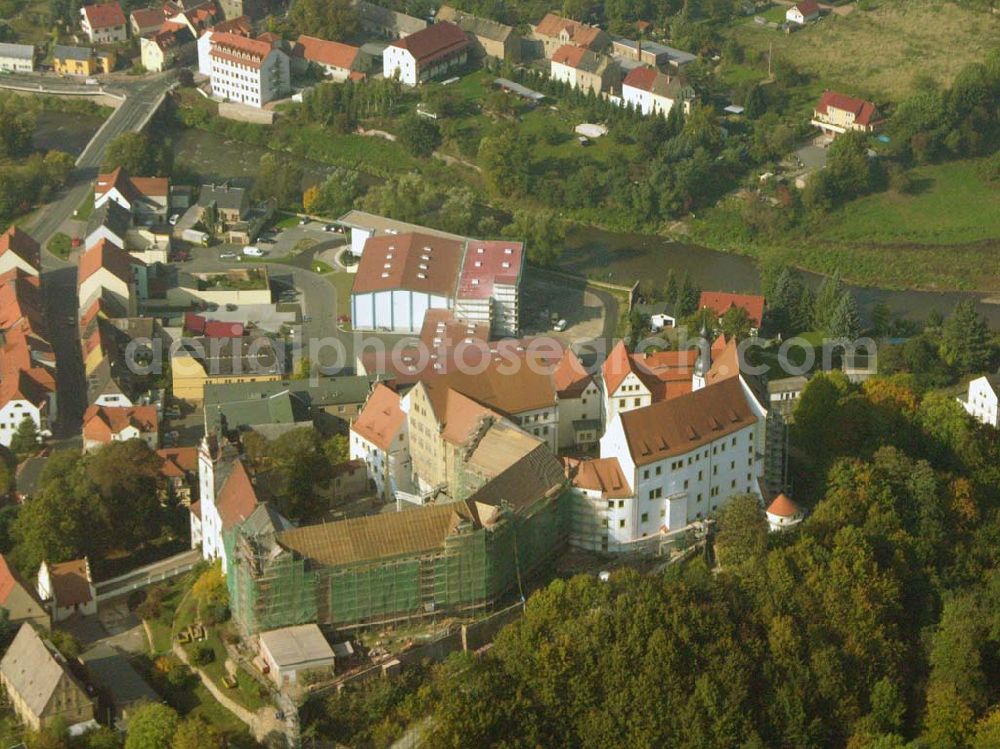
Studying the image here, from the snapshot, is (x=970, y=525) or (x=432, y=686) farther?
(x=970, y=525)

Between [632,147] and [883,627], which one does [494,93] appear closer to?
[632,147]

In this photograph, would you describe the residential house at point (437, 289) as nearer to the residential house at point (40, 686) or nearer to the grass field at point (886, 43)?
the residential house at point (40, 686)

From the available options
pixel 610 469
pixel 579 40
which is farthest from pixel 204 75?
pixel 610 469

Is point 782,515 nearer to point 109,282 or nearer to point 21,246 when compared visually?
point 109,282

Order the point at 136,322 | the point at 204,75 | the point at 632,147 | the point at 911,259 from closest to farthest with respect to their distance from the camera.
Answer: the point at 136,322 < the point at 911,259 < the point at 632,147 < the point at 204,75

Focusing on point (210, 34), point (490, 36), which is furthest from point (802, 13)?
point (210, 34)

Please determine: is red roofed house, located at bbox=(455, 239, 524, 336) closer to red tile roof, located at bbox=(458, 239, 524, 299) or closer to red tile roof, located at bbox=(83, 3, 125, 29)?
red tile roof, located at bbox=(458, 239, 524, 299)

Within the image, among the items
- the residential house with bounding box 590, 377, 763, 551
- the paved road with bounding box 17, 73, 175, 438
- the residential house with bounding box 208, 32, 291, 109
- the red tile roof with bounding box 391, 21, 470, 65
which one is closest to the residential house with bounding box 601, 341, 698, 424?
the residential house with bounding box 590, 377, 763, 551
